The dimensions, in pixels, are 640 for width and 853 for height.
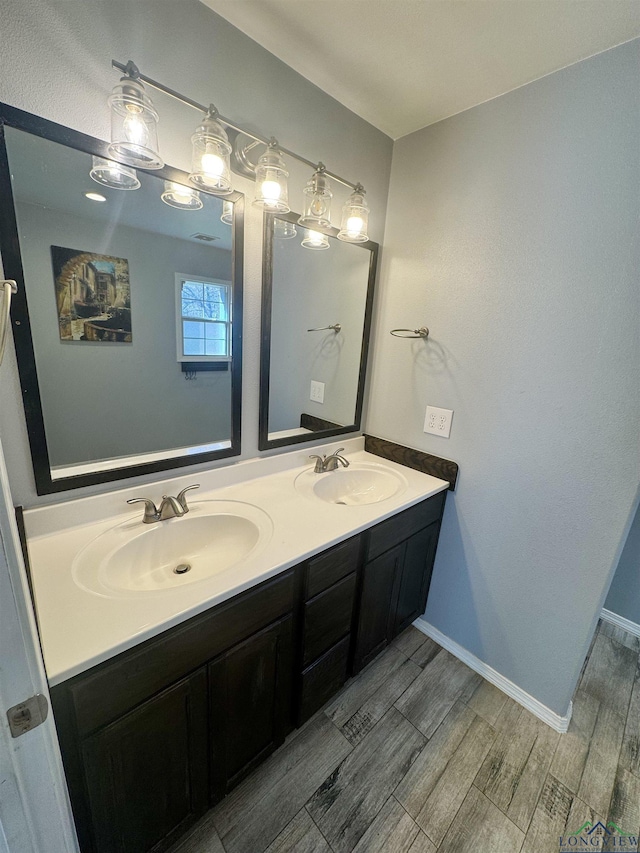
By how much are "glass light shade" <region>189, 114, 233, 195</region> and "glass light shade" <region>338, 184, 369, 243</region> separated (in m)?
0.49

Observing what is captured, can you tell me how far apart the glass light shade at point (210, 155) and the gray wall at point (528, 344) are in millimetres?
896

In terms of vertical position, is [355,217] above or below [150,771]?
above

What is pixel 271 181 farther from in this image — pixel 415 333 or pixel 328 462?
pixel 328 462

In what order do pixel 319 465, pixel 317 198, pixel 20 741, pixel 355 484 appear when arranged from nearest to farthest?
pixel 20 741 → pixel 317 198 → pixel 319 465 → pixel 355 484

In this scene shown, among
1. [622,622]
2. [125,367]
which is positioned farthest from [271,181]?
[622,622]

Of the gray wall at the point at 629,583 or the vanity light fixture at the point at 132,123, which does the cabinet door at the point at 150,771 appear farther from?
the gray wall at the point at 629,583

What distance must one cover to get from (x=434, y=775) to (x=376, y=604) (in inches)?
22.5

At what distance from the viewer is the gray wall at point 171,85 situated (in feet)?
2.72

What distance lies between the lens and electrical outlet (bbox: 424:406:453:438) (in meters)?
1.56

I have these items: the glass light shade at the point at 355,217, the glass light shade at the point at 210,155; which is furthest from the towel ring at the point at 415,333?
the glass light shade at the point at 210,155

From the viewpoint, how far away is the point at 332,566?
3.76 feet

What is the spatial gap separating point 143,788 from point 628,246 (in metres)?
2.01

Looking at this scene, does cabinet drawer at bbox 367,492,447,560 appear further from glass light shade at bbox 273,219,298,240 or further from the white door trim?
glass light shade at bbox 273,219,298,240

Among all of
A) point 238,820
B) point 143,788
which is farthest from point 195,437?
point 238,820
